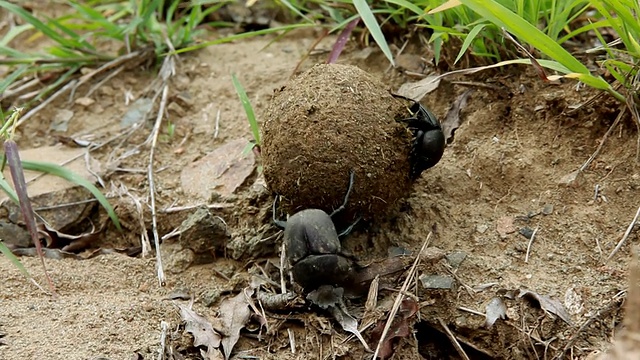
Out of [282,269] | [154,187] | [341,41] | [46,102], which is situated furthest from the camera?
[46,102]

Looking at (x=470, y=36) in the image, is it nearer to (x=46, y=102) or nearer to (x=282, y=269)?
(x=282, y=269)

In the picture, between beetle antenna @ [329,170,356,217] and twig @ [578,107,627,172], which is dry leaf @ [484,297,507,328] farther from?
twig @ [578,107,627,172]

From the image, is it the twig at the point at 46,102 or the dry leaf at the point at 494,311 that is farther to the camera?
the twig at the point at 46,102

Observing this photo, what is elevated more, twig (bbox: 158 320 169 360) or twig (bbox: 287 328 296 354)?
twig (bbox: 158 320 169 360)

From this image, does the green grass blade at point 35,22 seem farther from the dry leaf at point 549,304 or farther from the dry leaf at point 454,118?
the dry leaf at point 549,304

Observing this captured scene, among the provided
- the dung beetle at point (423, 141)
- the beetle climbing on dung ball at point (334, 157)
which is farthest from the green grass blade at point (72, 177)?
the dung beetle at point (423, 141)

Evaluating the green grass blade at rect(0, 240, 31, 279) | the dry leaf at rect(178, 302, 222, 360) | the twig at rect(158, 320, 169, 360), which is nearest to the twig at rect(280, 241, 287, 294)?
the dry leaf at rect(178, 302, 222, 360)

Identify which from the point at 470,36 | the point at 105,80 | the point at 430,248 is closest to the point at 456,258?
the point at 430,248
